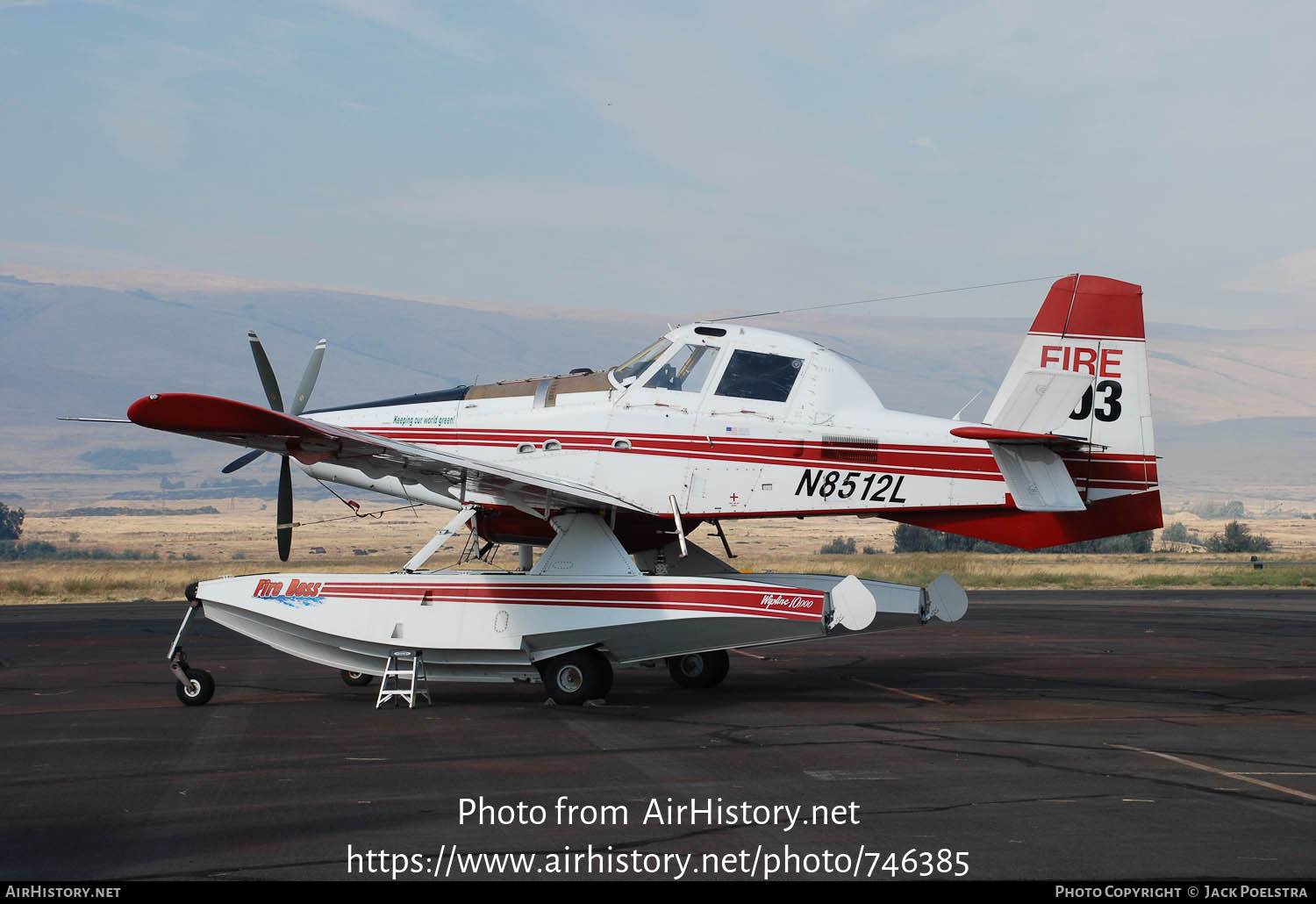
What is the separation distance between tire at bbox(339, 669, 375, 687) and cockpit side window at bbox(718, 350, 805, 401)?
5.46m

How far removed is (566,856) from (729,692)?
309 inches

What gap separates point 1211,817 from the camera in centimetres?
789

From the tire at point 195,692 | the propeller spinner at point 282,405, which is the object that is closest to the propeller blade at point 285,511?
the propeller spinner at point 282,405

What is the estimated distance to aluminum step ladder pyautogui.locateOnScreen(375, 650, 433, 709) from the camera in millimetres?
13281

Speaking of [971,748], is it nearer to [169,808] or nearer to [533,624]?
[533,624]

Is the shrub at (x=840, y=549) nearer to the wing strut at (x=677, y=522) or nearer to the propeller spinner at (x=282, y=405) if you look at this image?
the propeller spinner at (x=282, y=405)

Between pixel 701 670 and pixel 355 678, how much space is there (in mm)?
4235

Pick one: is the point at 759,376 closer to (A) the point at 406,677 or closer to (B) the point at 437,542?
(B) the point at 437,542

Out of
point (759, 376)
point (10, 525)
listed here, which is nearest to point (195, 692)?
point (759, 376)

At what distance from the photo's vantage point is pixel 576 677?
13.3 m

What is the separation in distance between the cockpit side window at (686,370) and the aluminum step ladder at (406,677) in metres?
4.09

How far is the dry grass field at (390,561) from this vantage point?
40.8 meters

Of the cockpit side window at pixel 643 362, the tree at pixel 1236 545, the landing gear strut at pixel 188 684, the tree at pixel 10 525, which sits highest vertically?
the cockpit side window at pixel 643 362
